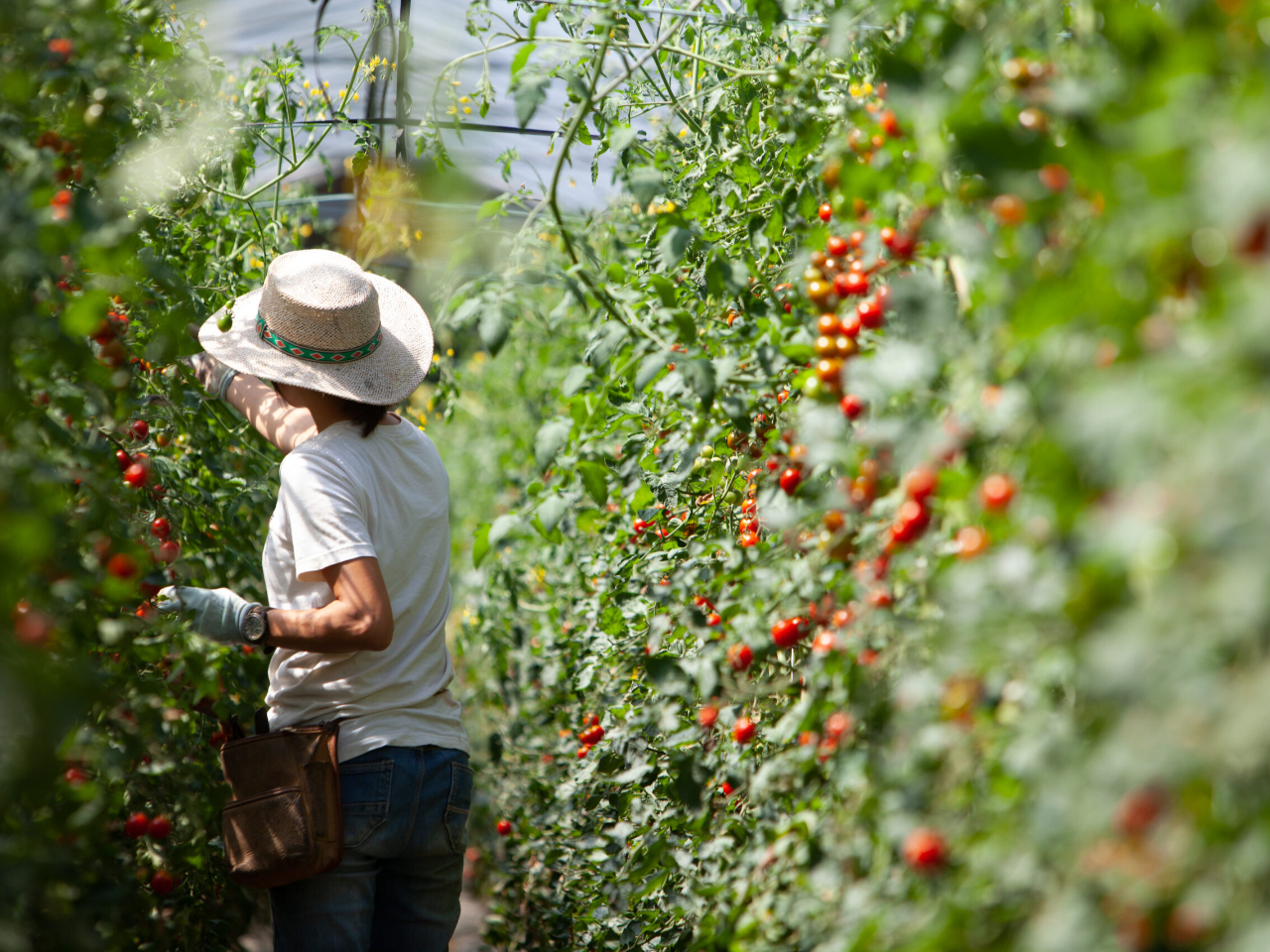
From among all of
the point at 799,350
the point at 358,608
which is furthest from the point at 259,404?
the point at 799,350

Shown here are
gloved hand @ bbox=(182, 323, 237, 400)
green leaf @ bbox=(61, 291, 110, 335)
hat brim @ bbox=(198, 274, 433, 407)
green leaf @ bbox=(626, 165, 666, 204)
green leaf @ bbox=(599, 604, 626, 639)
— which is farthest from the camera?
gloved hand @ bbox=(182, 323, 237, 400)

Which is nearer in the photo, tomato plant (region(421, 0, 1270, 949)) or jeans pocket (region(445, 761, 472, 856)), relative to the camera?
tomato plant (region(421, 0, 1270, 949))

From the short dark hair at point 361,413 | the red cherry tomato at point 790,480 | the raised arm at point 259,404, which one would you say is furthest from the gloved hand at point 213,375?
the red cherry tomato at point 790,480

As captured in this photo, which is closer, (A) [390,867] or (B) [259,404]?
(A) [390,867]

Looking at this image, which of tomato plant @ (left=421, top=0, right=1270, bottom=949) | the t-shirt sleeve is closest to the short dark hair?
the t-shirt sleeve

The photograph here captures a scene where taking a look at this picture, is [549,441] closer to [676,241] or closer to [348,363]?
[676,241]

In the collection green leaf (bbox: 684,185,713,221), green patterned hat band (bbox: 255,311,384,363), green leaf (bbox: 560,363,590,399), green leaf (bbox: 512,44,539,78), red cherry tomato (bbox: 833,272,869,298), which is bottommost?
green patterned hat band (bbox: 255,311,384,363)

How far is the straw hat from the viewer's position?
60.2 inches

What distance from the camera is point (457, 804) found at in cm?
153

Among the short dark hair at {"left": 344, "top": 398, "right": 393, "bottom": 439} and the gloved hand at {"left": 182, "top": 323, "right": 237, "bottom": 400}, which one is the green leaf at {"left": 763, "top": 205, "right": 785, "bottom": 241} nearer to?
the short dark hair at {"left": 344, "top": 398, "right": 393, "bottom": 439}

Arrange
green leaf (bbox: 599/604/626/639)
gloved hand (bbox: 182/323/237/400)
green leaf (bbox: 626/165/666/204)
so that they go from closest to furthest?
green leaf (bbox: 626/165/666/204), green leaf (bbox: 599/604/626/639), gloved hand (bbox: 182/323/237/400)

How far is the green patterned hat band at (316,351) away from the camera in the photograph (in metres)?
1.54

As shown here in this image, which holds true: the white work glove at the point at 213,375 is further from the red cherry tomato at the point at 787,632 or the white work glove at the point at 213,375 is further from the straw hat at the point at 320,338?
the red cherry tomato at the point at 787,632

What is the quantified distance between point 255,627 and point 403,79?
1.49 m
